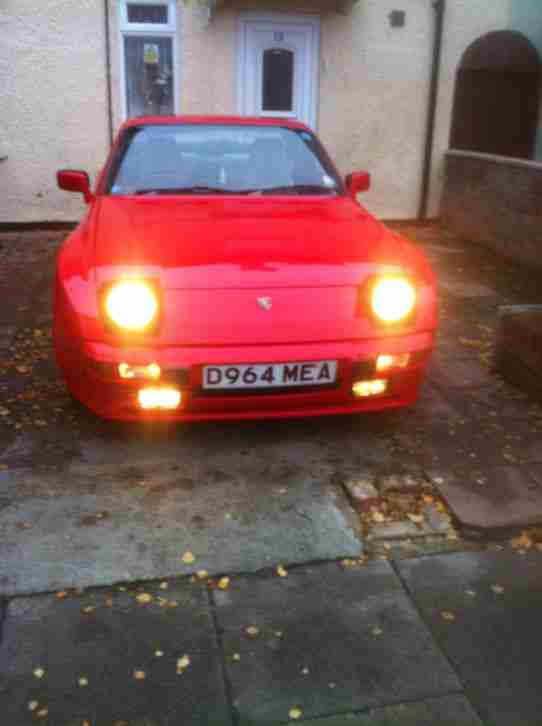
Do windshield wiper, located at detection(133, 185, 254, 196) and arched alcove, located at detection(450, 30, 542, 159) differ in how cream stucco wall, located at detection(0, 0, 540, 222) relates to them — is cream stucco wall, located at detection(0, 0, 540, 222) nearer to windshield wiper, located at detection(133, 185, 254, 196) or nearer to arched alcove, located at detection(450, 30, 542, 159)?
arched alcove, located at detection(450, 30, 542, 159)

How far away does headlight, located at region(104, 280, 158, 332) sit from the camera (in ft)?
10.6

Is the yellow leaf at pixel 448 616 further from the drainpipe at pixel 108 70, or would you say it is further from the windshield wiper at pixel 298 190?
the drainpipe at pixel 108 70

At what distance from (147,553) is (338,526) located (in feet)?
2.52

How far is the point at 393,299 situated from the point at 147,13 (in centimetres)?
715

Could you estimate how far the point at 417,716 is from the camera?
6.93ft

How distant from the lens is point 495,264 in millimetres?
8062

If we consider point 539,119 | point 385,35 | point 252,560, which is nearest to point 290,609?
point 252,560

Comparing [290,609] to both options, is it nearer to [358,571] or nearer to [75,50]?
[358,571]

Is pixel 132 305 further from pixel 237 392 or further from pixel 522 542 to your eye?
pixel 522 542

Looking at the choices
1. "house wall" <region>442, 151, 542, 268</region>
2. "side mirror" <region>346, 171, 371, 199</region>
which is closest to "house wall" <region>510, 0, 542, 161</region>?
"house wall" <region>442, 151, 542, 268</region>

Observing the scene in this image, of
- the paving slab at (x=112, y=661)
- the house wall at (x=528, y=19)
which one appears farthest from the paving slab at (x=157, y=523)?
the house wall at (x=528, y=19)

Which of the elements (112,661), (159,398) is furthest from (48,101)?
(112,661)

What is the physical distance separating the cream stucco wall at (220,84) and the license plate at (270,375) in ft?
22.6

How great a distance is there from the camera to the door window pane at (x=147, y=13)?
9.06m
